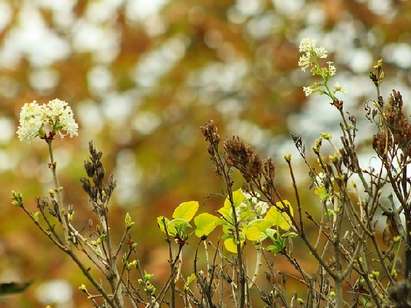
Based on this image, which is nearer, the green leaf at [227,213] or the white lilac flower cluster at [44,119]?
the green leaf at [227,213]

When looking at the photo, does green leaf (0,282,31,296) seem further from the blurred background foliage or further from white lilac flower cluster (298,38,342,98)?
the blurred background foliage

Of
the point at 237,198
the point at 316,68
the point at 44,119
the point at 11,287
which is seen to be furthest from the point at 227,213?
the point at 11,287

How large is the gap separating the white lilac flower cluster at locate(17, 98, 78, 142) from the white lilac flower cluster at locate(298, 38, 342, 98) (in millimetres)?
622

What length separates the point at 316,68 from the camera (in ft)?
6.24

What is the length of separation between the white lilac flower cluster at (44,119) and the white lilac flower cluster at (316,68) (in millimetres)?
622

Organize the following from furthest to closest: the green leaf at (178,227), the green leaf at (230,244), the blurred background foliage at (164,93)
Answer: the blurred background foliage at (164,93) < the green leaf at (230,244) < the green leaf at (178,227)

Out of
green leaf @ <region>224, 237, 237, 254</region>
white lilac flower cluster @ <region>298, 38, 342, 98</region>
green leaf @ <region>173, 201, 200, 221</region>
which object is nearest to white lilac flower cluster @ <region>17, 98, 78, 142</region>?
green leaf @ <region>173, 201, 200, 221</region>

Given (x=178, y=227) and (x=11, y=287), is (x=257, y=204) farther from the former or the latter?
(x=11, y=287)

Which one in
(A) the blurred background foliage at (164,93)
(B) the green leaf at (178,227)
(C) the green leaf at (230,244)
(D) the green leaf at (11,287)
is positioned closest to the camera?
(D) the green leaf at (11,287)

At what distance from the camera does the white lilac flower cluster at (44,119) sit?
196 centimetres

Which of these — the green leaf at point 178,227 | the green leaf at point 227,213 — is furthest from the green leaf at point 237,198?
the green leaf at point 178,227

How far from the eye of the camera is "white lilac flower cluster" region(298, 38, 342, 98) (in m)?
1.88

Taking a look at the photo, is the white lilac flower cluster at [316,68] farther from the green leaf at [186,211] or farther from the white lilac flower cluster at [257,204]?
the green leaf at [186,211]

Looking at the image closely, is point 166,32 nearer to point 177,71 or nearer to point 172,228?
point 177,71
